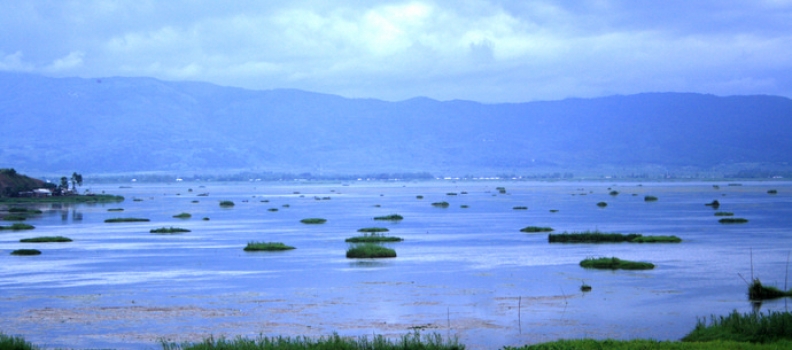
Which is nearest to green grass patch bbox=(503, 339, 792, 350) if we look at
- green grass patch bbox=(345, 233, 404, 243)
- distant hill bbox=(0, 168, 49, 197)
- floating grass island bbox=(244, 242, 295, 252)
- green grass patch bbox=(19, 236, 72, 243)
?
floating grass island bbox=(244, 242, 295, 252)

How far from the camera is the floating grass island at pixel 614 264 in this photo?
1453 inches

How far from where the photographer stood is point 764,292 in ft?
93.5

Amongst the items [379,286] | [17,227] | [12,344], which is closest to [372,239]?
[379,286]

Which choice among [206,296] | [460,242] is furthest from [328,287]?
[460,242]

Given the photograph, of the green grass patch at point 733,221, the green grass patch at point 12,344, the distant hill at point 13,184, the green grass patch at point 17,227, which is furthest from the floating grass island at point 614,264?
the distant hill at point 13,184

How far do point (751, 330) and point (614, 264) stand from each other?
16964mm

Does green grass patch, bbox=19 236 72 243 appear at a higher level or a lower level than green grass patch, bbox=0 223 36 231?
lower

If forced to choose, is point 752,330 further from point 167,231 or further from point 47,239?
point 167,231

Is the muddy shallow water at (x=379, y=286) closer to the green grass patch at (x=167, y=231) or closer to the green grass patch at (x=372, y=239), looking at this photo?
the green grass patch at (x=372, y=239)

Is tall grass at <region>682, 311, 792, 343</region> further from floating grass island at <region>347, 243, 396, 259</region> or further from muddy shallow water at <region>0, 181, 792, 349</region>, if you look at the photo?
floating grass island at <region>347, 243, 396, 259</region>

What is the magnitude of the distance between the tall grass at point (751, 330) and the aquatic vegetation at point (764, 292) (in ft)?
24.7

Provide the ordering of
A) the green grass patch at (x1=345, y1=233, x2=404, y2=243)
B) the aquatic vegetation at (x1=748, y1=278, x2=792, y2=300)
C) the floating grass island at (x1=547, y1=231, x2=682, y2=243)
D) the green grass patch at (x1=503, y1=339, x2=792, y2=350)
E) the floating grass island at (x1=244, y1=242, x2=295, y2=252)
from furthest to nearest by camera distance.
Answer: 1. the green grass patch at (x1=345, y1=233, x2=404, y2=243)
2. the floating grass island at (x1=547, y1=231, x2=682, y2=243)
3. the floating grass island at (x1=244, y1=242, x2=295, y2=252)
4. the aquatic vegetation at (x1=748, y1=278, x2=792, y2=300)
5. the green grass patch at (x1=503, y1=339, x2=792, y2=350)

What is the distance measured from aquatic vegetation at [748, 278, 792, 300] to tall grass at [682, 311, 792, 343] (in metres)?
7.52

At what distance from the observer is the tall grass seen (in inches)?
790
